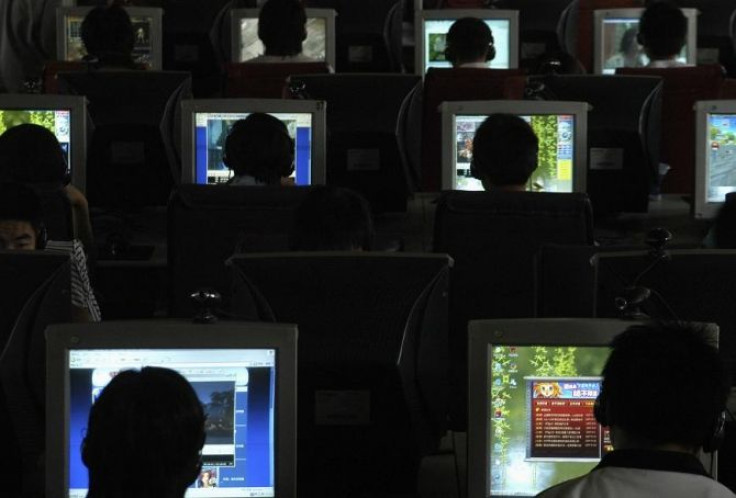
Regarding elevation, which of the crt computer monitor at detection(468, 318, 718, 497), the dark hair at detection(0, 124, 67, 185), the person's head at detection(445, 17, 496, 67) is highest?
the person's head at detection(445, 17, 496, 67)

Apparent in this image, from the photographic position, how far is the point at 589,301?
3939 millimetres

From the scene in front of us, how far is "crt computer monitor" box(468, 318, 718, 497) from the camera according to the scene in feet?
11.1

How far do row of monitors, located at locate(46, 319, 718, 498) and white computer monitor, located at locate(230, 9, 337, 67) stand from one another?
583 cm

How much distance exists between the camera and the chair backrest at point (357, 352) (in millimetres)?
3336

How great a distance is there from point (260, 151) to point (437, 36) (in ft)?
12.1

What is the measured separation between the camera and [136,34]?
926 cm

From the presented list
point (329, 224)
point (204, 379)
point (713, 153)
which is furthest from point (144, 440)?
point (713, 153)

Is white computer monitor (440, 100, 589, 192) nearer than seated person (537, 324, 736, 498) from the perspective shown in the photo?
No

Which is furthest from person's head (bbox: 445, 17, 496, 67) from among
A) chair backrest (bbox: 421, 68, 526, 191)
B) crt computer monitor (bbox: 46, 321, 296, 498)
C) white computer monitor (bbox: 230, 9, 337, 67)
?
crt computer monitor (bbox: 46, 321, 296, 498)

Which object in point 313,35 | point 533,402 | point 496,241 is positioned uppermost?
point 313,35

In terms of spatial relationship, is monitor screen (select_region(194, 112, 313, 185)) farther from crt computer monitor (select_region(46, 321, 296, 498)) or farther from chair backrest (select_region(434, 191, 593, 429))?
crt computer monitor (select_region(46, 321, 296, 498))

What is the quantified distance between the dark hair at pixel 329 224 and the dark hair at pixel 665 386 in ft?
4.83

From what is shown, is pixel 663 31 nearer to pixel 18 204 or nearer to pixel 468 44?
pixel 468 44

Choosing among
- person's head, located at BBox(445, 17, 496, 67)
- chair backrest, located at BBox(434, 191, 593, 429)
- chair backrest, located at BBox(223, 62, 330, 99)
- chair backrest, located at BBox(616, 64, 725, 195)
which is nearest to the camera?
chair backrest, located at BBox(434, 191, 593, 429)
